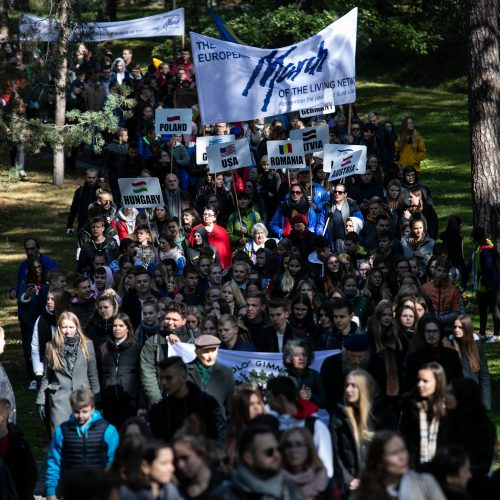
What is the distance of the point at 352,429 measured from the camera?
9539 mm

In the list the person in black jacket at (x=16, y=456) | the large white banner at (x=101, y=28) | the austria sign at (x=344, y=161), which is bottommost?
the person in black jacket at (x=16, y=456)


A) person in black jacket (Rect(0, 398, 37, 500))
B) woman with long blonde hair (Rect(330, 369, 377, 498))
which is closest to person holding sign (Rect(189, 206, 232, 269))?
person in black jacket (Rect(0, 398, 37, 500))

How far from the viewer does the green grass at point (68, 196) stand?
1691 centimetres

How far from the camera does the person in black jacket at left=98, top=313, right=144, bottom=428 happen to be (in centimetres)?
1211

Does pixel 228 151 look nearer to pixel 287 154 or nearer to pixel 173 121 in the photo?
pixel 287 154

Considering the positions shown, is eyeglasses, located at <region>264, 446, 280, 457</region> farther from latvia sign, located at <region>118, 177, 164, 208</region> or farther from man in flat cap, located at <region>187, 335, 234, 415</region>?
latvia sign, located at <region>118, 177, 164, 208</region>

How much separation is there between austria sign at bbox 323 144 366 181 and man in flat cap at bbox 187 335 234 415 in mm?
8530

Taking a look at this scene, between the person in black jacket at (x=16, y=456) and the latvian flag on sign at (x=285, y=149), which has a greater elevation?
the latvian flag on sign at (x=285, y=149)

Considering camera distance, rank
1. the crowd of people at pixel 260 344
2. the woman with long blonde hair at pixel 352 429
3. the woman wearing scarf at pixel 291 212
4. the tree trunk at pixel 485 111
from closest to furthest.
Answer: the crowd of people at pixel 260 344
the woman with long blonde hair at pixel 352 429
the woman wearing scarf at pixel 291 212
the tree trunk at pixel 485 111

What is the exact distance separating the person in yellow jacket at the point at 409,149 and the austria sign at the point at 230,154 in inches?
202

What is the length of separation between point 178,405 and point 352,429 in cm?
131

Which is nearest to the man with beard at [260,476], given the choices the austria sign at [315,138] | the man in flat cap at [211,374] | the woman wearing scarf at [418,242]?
the man in flat cap at [211,374]

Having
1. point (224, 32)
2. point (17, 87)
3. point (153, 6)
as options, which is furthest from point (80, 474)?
point (153, 6)

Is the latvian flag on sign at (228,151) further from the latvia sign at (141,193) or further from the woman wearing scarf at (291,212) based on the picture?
the latvia sign at (141,193)
